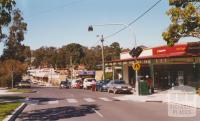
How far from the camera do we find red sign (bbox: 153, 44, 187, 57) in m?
39.9

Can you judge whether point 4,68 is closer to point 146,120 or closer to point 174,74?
point 174,74

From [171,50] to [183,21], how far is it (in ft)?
46.9

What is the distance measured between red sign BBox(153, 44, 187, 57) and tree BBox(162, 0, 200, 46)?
872cm

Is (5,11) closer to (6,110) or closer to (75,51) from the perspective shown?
(6,110)

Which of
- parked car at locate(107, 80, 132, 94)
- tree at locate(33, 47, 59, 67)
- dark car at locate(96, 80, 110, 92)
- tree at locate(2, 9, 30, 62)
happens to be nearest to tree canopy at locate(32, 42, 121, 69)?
tree at locate(33, 47, 59, 67)

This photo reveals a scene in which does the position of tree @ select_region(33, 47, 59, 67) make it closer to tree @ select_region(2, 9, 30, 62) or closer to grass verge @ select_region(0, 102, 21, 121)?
tree @ select_region(2, 9, 30, 62)

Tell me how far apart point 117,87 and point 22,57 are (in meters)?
49.8

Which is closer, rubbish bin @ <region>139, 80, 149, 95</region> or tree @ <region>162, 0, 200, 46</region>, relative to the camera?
tree @ <region>162, 0, 200, 46</region>

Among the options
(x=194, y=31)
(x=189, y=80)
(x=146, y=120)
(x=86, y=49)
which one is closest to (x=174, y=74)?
(x=189, y=80)

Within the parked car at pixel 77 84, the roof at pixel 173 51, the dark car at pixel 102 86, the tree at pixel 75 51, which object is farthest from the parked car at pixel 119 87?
the tree at pixel 75 51

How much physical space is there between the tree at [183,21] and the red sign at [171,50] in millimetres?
8720

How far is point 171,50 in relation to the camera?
142ft

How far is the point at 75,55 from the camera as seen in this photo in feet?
495

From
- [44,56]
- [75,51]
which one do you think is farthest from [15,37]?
[44,56]
